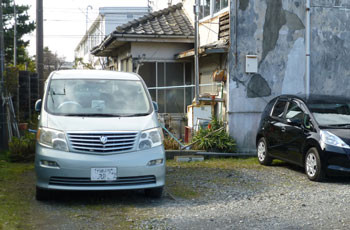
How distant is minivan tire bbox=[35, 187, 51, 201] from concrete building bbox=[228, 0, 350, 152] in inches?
249

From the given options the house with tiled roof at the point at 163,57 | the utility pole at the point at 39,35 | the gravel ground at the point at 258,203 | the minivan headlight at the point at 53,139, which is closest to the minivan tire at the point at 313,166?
the gravel ground at the point at 258,203

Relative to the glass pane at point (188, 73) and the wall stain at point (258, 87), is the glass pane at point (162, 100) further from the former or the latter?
the wall stain at point (258, 87)

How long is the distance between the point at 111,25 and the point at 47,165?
29748 millimetres

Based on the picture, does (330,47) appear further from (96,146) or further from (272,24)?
(96,146)

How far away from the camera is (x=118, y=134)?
6.55 meters

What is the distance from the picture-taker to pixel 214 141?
11820 mm

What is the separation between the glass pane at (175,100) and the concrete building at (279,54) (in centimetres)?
350

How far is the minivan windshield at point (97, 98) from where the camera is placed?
7152mm

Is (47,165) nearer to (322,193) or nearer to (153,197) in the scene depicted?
(153,197)

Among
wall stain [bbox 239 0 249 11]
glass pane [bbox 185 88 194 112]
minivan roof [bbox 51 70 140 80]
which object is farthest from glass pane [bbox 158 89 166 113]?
minivan roof [bbox 51 70 140 80]

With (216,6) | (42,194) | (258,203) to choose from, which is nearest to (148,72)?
(216,6)

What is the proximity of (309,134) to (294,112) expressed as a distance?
0.97 metres

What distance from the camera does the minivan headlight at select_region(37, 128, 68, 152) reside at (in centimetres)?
644

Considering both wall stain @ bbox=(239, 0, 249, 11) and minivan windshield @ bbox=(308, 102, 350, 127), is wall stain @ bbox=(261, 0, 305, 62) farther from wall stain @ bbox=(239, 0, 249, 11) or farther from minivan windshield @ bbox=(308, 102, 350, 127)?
minivan windshield @ bbox=(308, 102, 350, 127)
